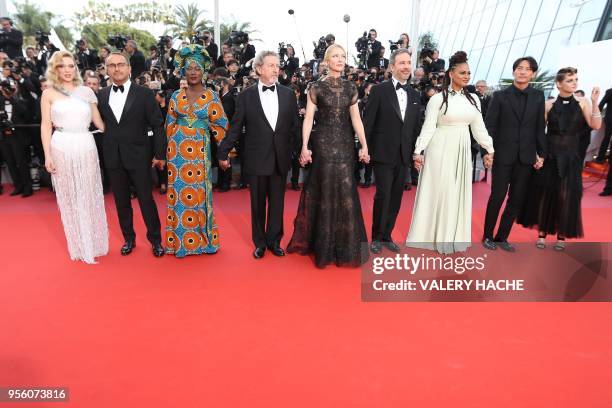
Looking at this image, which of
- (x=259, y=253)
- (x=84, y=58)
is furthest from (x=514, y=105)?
(x=84, y=58)

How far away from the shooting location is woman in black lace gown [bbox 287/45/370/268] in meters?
3.52

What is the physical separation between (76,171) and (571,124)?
434 cm

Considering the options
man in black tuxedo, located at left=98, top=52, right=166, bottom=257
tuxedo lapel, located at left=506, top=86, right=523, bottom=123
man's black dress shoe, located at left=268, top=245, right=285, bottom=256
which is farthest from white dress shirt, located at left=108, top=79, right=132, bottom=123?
tuxedo lapel, located at left=506, top=86, right=523, bottom=123

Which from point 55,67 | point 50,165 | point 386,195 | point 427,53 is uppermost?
point 427,53

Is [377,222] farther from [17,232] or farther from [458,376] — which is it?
[17,232]

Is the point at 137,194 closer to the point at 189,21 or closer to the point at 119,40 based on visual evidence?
the point at 119,40

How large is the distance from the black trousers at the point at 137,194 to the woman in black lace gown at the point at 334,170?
140cm

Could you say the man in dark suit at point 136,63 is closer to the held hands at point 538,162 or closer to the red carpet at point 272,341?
the red carpet at point 272,341

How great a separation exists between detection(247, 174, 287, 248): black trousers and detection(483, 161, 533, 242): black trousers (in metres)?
1.97

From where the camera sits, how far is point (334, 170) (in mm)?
3633

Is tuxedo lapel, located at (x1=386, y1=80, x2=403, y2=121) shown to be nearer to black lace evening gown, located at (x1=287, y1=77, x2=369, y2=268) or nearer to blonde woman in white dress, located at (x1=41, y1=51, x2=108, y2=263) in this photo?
black lace evening gown, located at (x1=287, y1=77, x2=369, y2=268)

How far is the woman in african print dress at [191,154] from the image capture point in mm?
3645

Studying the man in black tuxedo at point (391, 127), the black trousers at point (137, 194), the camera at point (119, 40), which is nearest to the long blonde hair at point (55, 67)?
the black trousers at point (137, 194)

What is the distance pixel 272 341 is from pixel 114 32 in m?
40.0
